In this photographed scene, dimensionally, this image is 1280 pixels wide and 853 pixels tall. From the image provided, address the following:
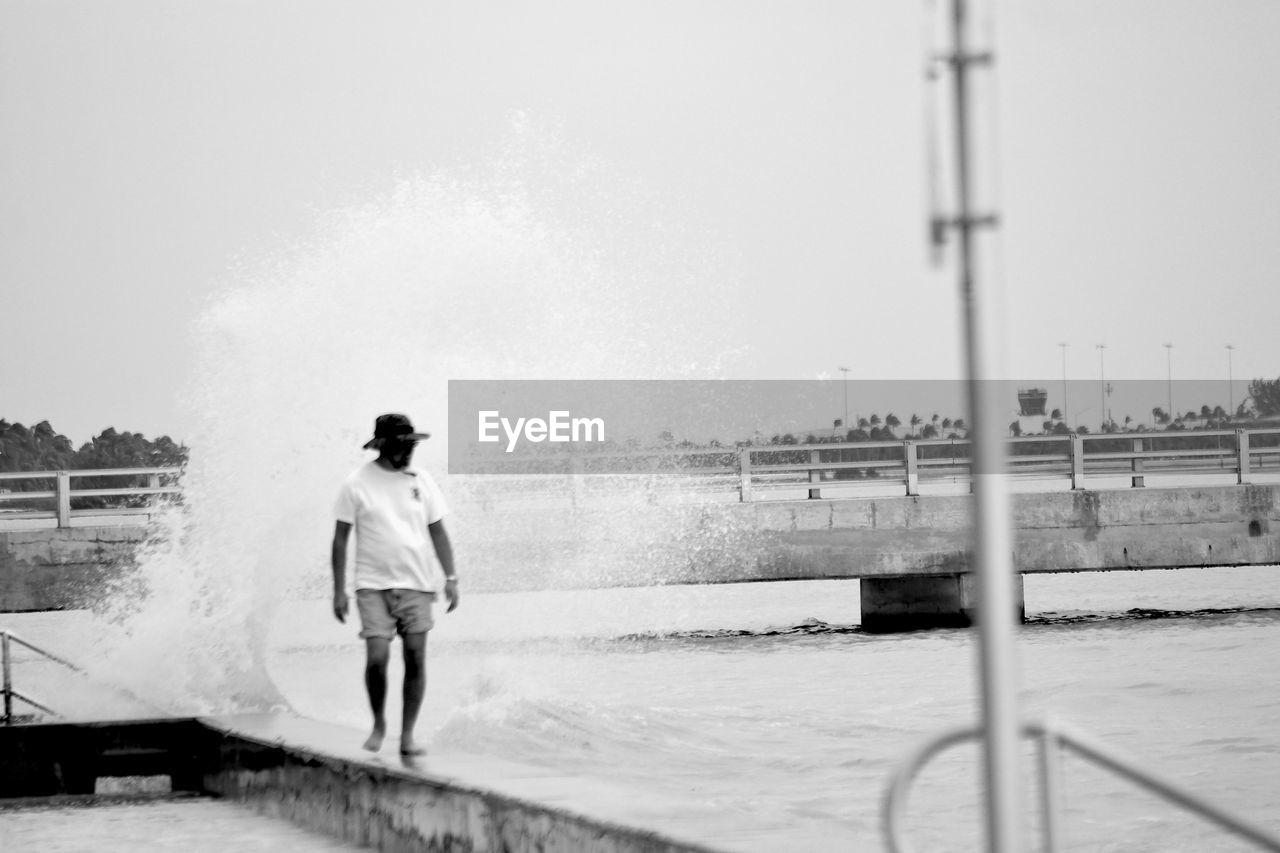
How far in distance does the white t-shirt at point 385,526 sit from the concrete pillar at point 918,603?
63.4ft

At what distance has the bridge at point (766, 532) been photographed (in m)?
23.8

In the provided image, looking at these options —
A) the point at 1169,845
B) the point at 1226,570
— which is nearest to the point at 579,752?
the point at 1169,845

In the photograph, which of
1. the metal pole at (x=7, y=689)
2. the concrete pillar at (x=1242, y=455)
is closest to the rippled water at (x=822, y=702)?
the metal pole at (x=7, y=689)

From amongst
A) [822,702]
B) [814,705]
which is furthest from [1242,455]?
[814,705]

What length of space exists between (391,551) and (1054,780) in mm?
4557

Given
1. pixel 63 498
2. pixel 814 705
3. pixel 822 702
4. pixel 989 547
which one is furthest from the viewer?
pixel 63 498

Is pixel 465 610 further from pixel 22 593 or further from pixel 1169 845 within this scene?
pixel 1169 845

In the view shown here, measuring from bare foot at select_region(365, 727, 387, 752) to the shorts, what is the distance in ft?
1.75

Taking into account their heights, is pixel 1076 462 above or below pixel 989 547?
above

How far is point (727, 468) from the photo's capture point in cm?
2798

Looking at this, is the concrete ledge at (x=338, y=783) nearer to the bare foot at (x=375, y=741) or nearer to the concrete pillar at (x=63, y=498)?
the bare foot at (x=375, y=741)

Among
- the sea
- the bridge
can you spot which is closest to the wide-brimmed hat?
the sea

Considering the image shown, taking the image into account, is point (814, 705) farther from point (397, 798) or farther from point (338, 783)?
point (397, 798)

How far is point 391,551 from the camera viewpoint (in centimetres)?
767
